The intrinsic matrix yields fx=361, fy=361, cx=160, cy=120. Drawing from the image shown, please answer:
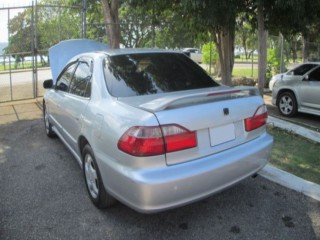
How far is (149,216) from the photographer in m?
3.65

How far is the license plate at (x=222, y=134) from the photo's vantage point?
3258 millimetres

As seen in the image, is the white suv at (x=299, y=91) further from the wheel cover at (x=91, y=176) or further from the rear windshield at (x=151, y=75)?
the wheel cover at (x=91, y=176)

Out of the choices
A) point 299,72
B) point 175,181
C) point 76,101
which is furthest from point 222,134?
point 299,72

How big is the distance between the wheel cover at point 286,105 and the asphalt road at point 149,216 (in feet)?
16.4

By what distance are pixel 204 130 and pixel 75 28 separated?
13943 mm

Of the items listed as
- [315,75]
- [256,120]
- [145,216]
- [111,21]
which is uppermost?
[111,21]

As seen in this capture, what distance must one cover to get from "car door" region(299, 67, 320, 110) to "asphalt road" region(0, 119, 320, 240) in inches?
183

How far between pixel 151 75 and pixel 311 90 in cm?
579

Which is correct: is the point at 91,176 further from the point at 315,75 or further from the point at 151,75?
the point at 315,75

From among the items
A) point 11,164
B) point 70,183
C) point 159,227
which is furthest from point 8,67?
point 159,227

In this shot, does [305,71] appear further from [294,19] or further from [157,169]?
[157,169]

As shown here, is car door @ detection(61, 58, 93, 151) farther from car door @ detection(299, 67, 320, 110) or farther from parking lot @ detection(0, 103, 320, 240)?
car door @ detection(299, 67, 320, 110)

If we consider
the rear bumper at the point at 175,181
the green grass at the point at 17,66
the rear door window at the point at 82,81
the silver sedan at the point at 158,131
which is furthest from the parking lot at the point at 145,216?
the green grass at the point at 17,66

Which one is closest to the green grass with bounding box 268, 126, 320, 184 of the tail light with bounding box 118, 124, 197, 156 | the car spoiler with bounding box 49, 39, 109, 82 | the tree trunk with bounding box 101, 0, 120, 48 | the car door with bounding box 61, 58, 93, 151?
the tail light with bounding box 118, 124, 197, 156
